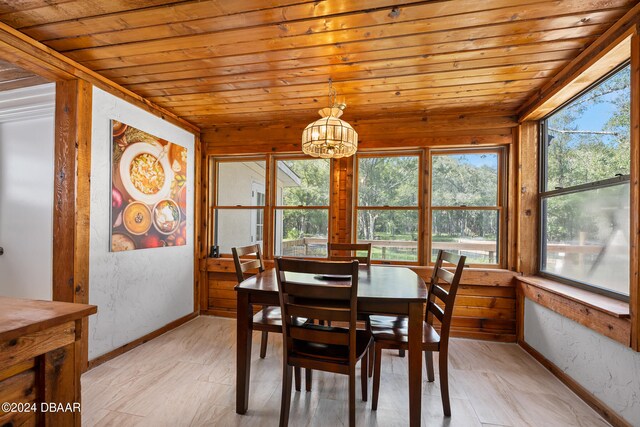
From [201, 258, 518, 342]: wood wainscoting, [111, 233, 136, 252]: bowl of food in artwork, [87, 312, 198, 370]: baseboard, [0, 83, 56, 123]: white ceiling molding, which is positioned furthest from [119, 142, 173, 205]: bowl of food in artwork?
[201, 258, 518, 342]: wood wainscoting

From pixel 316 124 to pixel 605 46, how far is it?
194 cm

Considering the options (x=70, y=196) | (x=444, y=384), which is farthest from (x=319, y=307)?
(x=70, y=196)

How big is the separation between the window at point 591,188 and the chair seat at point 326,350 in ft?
6.08

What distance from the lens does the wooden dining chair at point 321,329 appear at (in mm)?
1585

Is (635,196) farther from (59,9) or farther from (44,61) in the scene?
(44,61)

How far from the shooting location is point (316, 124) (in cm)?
218

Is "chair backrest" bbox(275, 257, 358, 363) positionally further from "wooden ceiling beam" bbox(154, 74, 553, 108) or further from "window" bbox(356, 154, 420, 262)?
"window" bbox(356, 154, 420, 262)

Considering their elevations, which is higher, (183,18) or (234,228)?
(183,18)

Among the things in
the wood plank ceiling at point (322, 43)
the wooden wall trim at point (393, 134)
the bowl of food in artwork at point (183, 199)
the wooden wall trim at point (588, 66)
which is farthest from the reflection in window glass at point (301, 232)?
the wooden wall trim at point (588, 66)

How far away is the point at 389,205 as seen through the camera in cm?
361

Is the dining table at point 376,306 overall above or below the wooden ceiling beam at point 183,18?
below

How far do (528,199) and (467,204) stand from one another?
22.7 inches

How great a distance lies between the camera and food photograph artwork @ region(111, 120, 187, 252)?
2721mm

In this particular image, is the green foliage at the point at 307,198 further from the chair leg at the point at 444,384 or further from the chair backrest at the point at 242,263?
the chair leg at the point at 444,384
